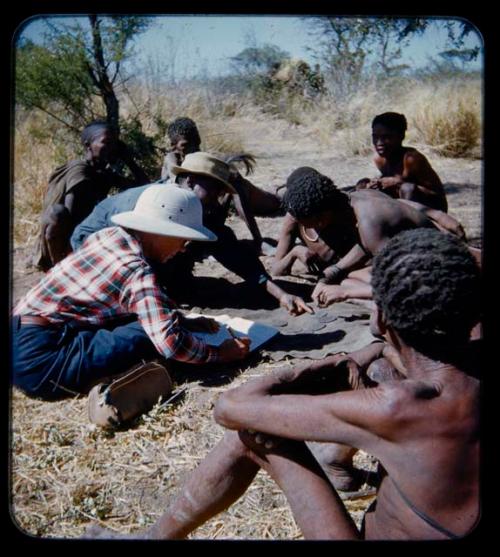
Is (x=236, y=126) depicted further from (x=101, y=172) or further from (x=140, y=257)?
(x=140, y=257)

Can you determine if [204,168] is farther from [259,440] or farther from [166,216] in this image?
[259,440]

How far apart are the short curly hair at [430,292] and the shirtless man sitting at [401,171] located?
4.00 m

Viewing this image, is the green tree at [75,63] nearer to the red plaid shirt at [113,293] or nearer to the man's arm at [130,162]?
the man's arm at [130,162]

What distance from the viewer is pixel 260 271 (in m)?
5.12

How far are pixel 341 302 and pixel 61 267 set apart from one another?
6.97 feet

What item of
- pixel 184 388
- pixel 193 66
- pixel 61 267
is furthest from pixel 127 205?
pixel 193 66

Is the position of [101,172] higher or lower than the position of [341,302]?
higher

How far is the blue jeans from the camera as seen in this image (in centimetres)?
356

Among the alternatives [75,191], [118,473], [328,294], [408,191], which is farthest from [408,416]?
[75,191]

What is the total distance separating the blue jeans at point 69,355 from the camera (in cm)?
356

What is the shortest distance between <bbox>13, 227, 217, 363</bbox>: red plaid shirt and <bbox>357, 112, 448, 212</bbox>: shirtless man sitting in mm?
3163

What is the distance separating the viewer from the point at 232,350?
12.6 feet

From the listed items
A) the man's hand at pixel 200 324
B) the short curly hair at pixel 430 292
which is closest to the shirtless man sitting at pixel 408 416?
the short curly hair at pixel 430 292
